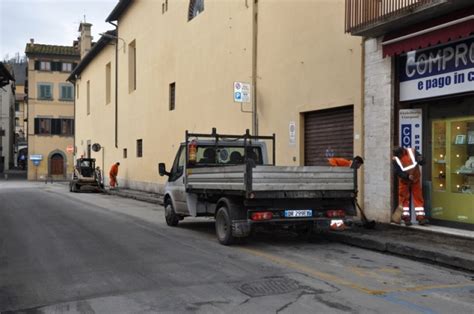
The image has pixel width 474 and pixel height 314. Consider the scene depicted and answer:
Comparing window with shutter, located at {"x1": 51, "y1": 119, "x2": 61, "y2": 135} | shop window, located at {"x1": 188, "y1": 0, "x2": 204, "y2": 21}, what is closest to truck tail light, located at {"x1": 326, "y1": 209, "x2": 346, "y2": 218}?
shop window, located at {"x1": 188, "y1": 0, "x2": 204, "y2": 21}

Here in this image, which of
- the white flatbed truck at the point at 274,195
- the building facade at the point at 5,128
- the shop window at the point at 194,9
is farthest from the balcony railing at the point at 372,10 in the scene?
the building facade at the point at 5,128

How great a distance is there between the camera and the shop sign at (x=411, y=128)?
37.4 ft

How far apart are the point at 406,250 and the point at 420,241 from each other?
0.75 metres

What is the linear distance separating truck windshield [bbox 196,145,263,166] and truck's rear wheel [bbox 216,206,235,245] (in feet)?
6.51

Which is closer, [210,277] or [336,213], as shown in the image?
[210,277]

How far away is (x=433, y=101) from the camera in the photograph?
440 inches

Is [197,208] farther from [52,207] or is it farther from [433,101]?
[52,207]

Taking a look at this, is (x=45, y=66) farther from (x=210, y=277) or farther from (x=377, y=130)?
(x=210, y=277)

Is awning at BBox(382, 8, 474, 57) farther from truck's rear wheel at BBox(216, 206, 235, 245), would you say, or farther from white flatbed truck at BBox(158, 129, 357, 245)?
truck's rear wheel at BBox(216, 206, 235, 245)

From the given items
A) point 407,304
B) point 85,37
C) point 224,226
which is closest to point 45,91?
point 85,37

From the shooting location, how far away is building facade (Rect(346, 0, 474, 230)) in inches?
401

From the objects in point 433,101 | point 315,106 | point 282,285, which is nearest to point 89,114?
point 315,106

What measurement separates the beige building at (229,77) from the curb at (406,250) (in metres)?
3.02

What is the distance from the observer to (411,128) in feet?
37.6
